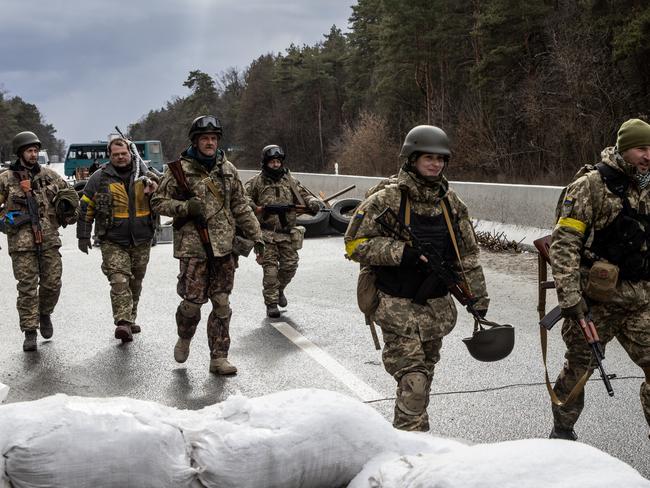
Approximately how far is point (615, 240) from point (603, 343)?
24.2 inches

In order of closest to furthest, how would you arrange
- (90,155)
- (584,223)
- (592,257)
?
(584,223) < (592,257) < (90,155)

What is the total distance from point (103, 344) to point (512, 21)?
30813mm

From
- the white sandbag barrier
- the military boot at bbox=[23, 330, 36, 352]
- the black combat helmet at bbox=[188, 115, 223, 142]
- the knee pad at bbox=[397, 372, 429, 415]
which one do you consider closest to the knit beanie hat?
the knee pad at bbox=[397, 372, 429, 415]

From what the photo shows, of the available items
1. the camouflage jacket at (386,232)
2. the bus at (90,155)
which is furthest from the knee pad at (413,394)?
the bus at (90,155)

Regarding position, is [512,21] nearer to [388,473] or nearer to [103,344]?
[103,344]

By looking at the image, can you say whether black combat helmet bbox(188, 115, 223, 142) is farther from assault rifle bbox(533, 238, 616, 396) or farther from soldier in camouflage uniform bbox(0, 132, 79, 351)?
assault rifle bbox(533, 238, 616, 396)

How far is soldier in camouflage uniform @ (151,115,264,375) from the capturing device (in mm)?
6387

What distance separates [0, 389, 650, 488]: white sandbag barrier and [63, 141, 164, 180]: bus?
35.2 metres

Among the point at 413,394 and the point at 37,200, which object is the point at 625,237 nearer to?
the point at 413,394

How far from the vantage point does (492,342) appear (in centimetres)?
432

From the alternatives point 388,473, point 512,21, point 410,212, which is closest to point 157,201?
point 410,212

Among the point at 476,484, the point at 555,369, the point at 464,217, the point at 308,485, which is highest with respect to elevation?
the point at 464,217

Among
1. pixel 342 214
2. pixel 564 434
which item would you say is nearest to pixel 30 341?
pixel 564 434

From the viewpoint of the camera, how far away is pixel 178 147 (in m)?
103
